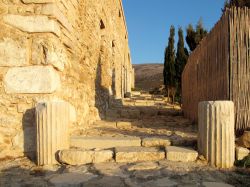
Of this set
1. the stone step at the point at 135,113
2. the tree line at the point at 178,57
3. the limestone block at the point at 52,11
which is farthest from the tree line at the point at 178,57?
the limestone block at the point at 52,11

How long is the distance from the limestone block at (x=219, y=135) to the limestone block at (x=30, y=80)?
2355mm

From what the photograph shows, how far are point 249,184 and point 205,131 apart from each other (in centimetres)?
90

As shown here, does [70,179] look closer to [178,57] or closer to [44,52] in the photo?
[44,52]

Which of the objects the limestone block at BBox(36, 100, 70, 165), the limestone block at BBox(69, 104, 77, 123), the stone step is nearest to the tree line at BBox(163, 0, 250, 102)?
the stone step

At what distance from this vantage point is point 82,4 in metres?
5.78

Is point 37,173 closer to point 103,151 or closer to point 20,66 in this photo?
point 103,151

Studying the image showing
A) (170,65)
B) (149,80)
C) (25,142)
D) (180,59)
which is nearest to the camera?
(25,142)

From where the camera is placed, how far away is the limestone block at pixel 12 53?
4.11 m

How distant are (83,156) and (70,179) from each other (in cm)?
60

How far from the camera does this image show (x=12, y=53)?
4129 millimetres

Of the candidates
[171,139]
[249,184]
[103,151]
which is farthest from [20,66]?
[249,184]

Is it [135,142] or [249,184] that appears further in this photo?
[135,142]

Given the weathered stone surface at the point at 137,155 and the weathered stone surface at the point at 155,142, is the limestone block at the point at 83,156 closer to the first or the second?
the weathered stone surface at the point at 137,155

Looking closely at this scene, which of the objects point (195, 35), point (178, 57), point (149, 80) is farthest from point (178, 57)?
point (149, 80)
